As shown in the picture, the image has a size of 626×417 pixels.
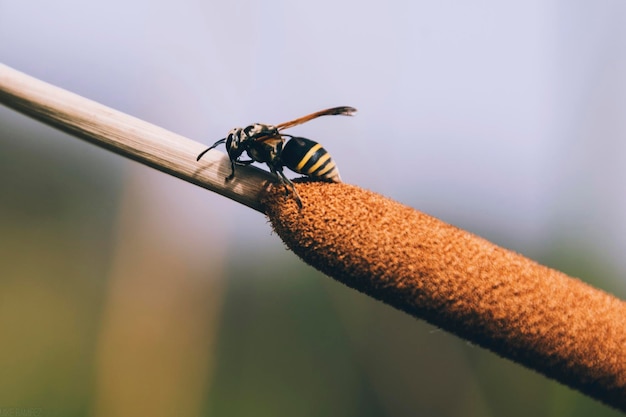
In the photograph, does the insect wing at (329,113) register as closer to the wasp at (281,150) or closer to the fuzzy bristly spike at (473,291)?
the wasp at (281,150)

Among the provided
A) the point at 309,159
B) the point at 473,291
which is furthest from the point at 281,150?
the point at 473,291

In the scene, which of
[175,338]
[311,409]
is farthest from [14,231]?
[311,409]

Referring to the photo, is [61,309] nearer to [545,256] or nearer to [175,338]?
[175,338]

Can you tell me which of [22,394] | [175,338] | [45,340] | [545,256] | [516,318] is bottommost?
[22,394]

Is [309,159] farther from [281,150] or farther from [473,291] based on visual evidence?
[473,291]

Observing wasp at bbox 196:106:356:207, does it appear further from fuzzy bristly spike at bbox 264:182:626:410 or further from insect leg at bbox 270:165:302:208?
fuzzy bristly spike at bbox 264:182:626:410

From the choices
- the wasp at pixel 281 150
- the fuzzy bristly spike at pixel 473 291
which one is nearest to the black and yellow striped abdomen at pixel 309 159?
the wasp at pixel 281 150

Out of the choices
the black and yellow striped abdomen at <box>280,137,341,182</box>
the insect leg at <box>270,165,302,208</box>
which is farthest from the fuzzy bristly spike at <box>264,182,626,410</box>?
the black and yellow striped abdomen at <box>280,137,341,182</box>
